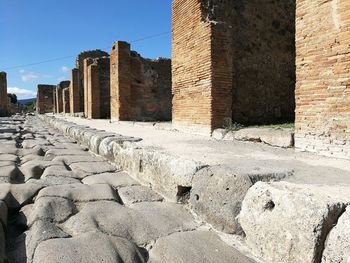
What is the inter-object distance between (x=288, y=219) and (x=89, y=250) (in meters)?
1.01

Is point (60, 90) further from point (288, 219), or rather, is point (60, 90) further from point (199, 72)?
point (288, 219)

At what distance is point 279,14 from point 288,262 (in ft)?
21.8

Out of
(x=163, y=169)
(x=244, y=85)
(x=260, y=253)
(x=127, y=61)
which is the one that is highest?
(x=127, y=61)

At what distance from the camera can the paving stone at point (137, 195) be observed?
108 inches

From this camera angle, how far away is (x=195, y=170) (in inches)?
103

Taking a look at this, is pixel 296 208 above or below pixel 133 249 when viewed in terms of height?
above

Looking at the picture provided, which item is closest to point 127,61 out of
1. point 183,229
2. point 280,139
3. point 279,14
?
point 279,14

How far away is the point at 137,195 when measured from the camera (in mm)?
2898

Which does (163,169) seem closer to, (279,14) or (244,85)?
(244,85)

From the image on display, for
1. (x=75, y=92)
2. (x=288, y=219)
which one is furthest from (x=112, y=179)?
(x=75, y=92)

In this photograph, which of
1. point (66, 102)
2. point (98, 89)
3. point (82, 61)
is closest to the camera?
point (98, 89)

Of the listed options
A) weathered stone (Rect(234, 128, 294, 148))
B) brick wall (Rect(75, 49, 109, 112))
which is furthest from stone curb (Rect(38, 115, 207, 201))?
brick wall (Rect(75, 49, 109, 112))

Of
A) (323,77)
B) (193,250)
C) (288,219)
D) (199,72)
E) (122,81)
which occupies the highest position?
(122,81)

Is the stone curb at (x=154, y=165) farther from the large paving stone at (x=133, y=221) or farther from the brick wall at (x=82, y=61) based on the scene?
the brick wall at (x=82, y=61)
